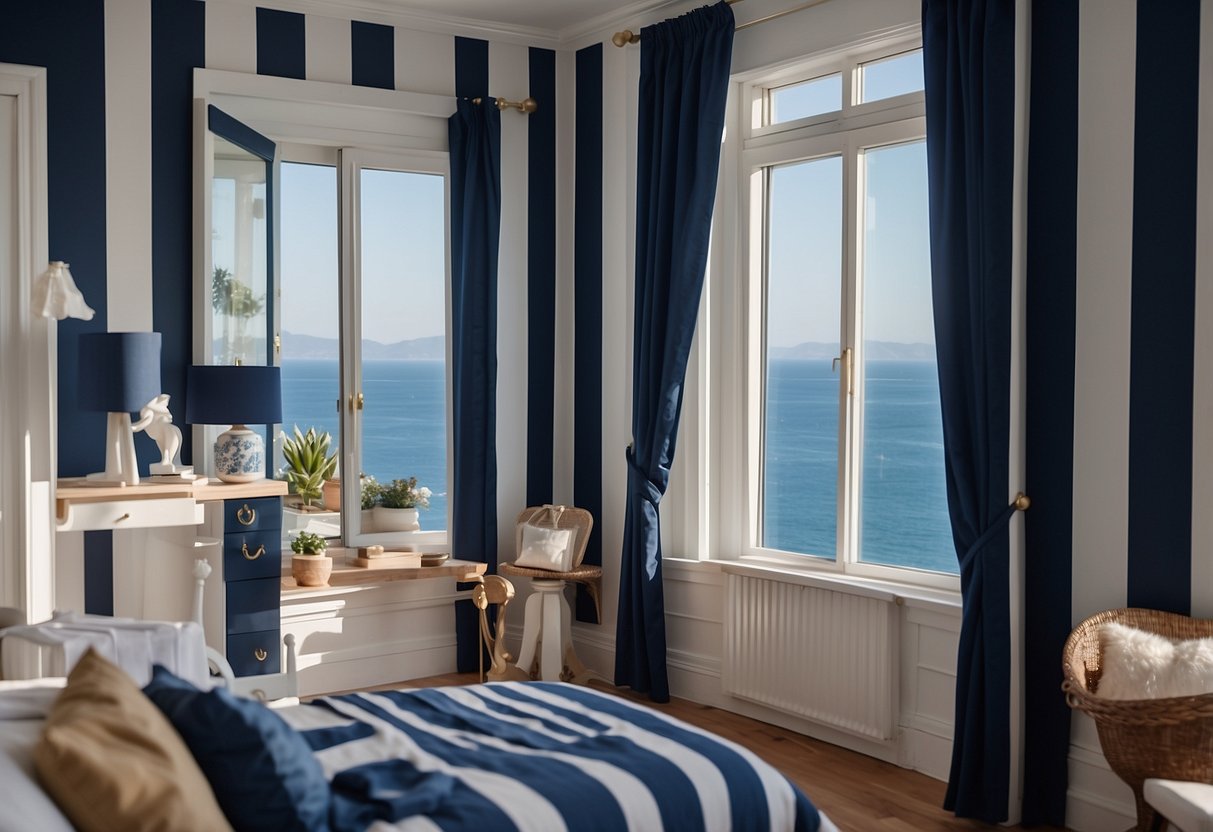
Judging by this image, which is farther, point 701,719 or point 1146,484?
point 701,719

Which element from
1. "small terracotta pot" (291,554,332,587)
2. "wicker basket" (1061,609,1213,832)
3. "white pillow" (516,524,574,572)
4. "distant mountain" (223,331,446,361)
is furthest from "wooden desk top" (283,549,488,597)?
"wicker basket" (1061,609,1213,832)

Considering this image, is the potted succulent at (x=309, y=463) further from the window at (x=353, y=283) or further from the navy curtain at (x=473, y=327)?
the navy curtain at (x=473, y=327)

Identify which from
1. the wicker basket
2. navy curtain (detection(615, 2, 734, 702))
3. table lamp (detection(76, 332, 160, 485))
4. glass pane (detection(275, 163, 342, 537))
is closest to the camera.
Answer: the wicker basket

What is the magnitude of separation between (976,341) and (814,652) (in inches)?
54.8

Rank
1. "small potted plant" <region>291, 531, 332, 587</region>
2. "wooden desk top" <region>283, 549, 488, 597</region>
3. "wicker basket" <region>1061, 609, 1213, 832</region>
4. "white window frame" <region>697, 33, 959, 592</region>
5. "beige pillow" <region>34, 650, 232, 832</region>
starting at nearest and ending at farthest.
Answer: "beige pillow" <region>34, 650, 232, 832</region> < "wicker basket" <region>1061, 609, 1213, 832</region> < "white window frame" <region>697, 33, 959, 592</region> < "small potted plant" <region>291, 531, 332, 587</region> < "wooden desk top" <region>283, 549, 488, 597</region>

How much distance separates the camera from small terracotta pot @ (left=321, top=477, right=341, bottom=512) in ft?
17.0

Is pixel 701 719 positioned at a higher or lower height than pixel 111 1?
lower

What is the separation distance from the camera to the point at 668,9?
4.89 m

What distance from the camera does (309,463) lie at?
513cm

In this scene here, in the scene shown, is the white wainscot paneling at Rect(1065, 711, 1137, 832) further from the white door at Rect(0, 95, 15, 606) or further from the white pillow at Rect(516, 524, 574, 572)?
the white door at Rect(0, 95, 15, 606)

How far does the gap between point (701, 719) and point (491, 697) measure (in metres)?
1.84

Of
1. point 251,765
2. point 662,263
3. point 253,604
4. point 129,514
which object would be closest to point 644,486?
point 662,263

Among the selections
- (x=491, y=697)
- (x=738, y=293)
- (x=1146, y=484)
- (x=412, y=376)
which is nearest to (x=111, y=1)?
(x=412, y=376)

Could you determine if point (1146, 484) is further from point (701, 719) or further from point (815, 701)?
point (701, 719)
